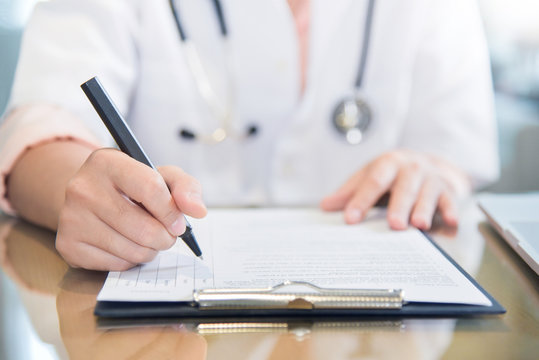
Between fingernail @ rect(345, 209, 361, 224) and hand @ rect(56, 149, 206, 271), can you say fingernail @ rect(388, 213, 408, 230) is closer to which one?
fingernail @ rect(345, 209, 361, 224)

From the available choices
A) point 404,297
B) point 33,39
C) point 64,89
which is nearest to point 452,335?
point 404,297

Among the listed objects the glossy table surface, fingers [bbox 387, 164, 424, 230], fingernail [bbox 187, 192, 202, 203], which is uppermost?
fingernail [bbox 187, 192, 202, 203]

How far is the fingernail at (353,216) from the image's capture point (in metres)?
0.56

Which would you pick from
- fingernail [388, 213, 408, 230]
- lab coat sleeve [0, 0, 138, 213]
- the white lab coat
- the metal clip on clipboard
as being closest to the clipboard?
the metal clip on clipboard

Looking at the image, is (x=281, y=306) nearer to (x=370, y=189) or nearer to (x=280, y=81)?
(x=370, y=189)

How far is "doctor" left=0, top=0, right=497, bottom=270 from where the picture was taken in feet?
2.56

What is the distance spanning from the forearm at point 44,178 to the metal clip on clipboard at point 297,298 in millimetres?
225

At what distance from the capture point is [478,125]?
0.88m

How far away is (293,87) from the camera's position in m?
0.86

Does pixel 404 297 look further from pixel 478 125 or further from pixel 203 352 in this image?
pixel 478 125

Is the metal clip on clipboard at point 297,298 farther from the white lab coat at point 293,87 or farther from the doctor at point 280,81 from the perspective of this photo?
the white lab coat at point 293,87

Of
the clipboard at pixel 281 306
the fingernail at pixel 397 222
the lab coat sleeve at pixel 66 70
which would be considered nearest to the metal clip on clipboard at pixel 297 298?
the clipboard at pixel 281 306

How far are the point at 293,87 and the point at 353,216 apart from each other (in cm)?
36

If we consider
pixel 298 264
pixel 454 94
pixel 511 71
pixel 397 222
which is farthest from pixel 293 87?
pixel 511 71
